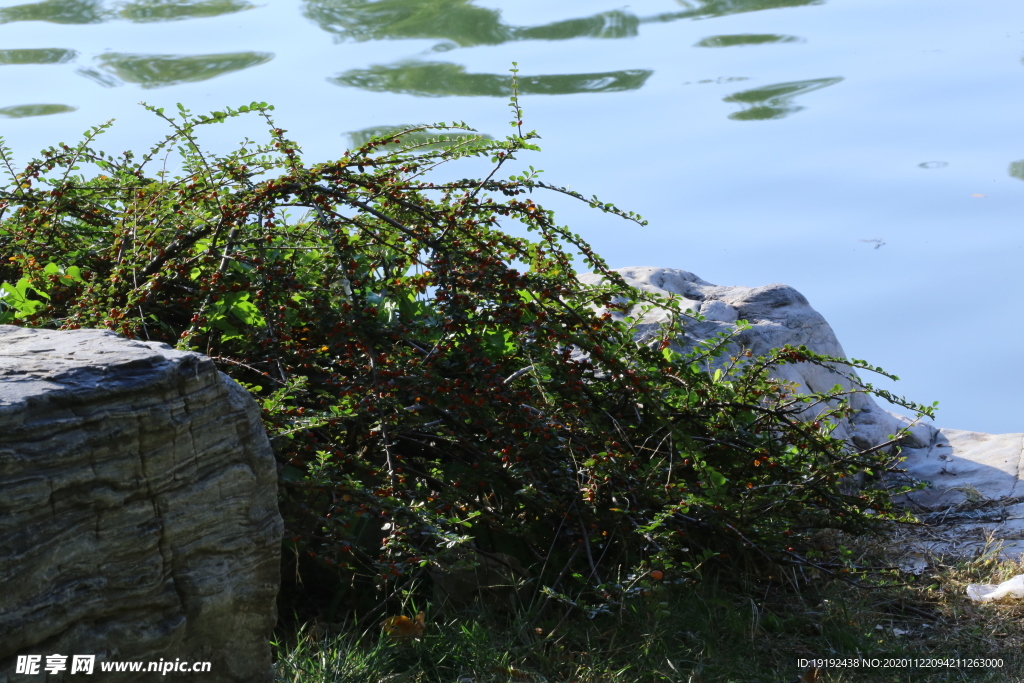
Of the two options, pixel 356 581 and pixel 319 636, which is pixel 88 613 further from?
pixel 356 581

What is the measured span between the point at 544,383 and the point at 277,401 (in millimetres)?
923

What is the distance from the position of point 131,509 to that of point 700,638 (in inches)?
69.7

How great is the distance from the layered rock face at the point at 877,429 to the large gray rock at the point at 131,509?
2.50 metres

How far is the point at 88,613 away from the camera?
1.91 meters

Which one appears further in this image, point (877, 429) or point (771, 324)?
point (877, 429)

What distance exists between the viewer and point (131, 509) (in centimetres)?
193

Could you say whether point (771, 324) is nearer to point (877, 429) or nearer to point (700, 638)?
point (877, 429)

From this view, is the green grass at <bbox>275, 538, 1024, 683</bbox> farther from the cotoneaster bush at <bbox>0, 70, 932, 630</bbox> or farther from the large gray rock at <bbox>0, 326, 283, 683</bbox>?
the large gray rock at <bbox>0, 326, 283, 683</bbox>

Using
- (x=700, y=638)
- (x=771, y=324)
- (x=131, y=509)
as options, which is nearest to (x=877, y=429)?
(x=771, y=324)

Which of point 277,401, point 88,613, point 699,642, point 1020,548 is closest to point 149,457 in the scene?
point 88,613

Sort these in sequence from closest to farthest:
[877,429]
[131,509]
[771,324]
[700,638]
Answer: [131,509]
[700,638]
[771,324]
[877,429]

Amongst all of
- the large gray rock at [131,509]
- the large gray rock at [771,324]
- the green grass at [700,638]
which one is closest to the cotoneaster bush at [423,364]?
the green grass at [700,638]

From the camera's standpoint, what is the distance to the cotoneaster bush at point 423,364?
297cm

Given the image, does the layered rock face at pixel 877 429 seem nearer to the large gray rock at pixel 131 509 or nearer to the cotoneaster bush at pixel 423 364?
the cotoneaster bush at pixel 423 364
